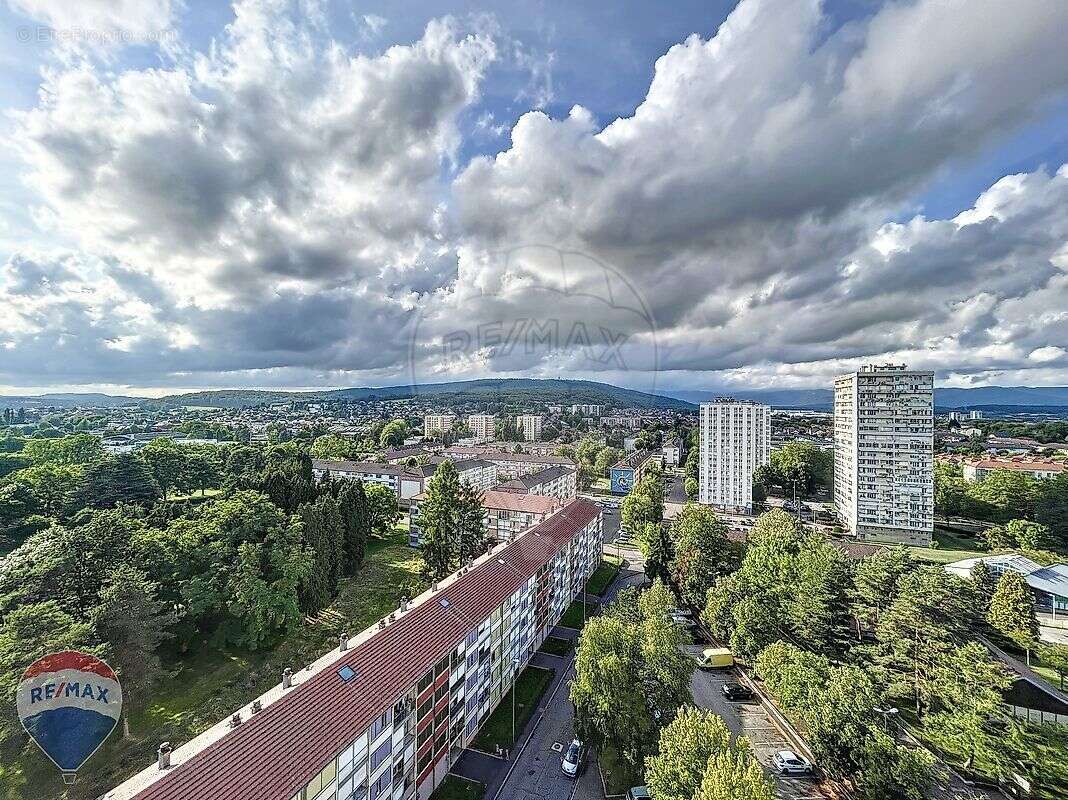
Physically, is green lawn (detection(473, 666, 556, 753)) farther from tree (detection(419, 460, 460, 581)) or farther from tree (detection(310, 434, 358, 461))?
tree (detection(310, 434, 358, 461))

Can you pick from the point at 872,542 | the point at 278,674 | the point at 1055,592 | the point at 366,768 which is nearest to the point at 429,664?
the point at 366,768

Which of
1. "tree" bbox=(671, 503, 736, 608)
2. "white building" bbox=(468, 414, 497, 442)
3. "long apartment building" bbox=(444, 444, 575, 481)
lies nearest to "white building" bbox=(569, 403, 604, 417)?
"tree" bbox=(671, 503, 736, 608)

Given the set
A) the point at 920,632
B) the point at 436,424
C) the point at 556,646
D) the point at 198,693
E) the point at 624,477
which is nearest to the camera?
the point at 920,632

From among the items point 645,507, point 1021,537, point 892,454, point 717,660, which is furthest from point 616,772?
point 892,454

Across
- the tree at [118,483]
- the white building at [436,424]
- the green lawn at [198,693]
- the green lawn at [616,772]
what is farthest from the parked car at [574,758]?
the white building at [436,424]

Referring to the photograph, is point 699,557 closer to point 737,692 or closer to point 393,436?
point 737,692
